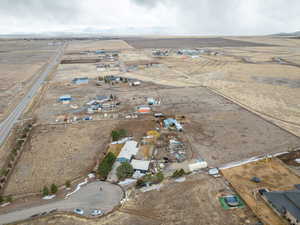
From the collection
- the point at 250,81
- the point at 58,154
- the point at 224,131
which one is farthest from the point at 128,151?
the point at 250,81

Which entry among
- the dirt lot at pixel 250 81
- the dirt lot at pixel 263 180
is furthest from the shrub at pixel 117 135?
the dirt lot at pixel 250 81

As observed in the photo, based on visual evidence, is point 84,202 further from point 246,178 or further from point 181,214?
point 246,178

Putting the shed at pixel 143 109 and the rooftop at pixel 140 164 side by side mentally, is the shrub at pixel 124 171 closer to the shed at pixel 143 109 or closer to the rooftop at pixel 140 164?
the rooftop at pixel 140 164

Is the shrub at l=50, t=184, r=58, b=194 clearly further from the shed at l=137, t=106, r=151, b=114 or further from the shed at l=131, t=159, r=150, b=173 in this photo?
the shed at l=137, t=106, r=151, b=114

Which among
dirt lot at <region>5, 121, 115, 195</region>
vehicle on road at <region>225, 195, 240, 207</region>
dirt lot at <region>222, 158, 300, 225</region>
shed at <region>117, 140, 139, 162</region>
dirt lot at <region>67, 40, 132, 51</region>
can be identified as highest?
dirt lot at <region>67, 40, 132, 51</region>

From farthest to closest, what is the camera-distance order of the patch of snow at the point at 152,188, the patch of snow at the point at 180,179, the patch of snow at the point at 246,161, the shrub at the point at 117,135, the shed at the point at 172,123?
1. the shed at the point at 172,123
2. the shrub at the point at 117,135
3. the patch of snow at the point at 246,161
4. the patch of snow at the point at 180,179
5. the patch of snow at the point at 152,188

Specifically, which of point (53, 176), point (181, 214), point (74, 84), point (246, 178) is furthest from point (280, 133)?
point (74, 84)

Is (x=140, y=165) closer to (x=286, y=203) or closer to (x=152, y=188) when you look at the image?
(x=152, y=188)

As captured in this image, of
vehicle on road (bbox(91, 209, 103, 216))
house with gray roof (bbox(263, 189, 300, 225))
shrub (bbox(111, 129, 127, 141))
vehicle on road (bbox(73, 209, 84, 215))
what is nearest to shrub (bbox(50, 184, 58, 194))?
vehicle on road (bbox(73, 209, 84, 215))
